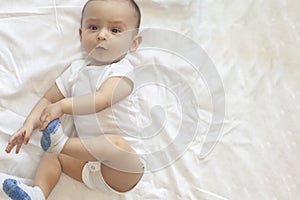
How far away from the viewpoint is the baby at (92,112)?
3.57 feet

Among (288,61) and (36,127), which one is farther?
(288,61)

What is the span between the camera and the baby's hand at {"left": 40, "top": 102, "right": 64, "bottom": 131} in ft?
3.59

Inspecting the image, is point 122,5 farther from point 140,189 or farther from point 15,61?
point 140,189

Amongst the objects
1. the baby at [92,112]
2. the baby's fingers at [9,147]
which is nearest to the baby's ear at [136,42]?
the baby at [92,112]

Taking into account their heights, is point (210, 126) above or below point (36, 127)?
above

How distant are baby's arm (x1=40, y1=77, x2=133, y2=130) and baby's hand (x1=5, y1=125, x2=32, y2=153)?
0.04m

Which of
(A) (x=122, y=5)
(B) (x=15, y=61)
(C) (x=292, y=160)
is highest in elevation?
(A) (x=122, y=5)

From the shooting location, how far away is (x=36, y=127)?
1.13 m

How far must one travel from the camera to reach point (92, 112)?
113cm

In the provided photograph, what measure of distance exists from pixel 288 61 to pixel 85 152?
1.75ft

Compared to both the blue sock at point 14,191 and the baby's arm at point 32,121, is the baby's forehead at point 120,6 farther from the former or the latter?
the blue sock at point 14,191

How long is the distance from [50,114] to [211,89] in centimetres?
38

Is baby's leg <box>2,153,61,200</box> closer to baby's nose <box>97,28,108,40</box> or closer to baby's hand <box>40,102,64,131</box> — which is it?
baby's hand <box>40,102,64,131</box>

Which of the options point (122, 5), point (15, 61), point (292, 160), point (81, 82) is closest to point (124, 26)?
point (122, 5)
